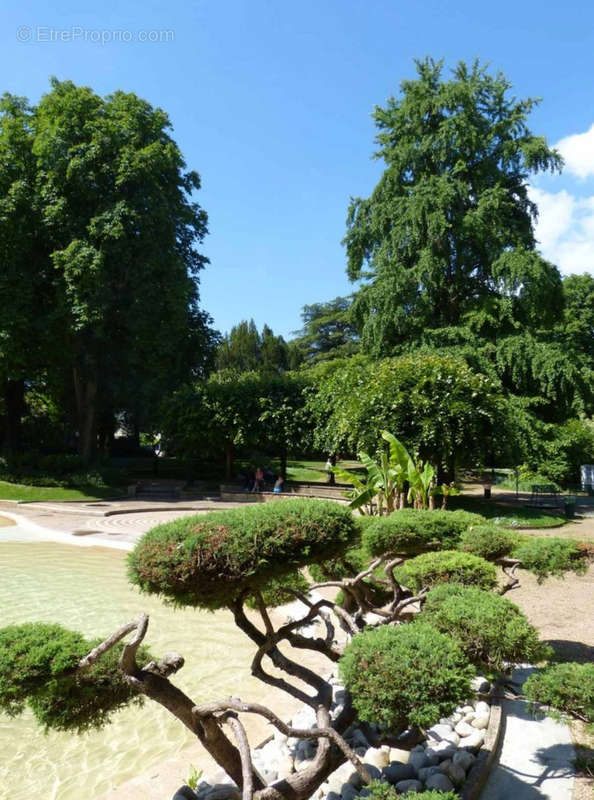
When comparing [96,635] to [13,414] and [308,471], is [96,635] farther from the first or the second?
[308,471]

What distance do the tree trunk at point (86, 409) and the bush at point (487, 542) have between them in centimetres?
2545

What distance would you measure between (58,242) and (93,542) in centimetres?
A: 1699

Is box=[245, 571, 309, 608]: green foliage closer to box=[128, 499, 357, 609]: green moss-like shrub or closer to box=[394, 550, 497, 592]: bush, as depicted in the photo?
box=[394, 550, 497, 592]: bush

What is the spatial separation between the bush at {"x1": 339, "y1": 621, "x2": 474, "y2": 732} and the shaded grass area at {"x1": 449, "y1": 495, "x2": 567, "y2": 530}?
1357 centimetres

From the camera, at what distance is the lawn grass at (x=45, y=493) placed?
933 inches

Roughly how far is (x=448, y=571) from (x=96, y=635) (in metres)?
5.27

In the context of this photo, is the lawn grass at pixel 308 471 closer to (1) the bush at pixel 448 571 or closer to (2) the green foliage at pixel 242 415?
(2) the green foliage at pixel 242 415

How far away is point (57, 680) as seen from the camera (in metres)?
3.16

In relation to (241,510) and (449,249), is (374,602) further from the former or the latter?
(449,249)

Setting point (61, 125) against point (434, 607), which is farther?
point (61, 125)

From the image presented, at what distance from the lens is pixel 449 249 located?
25.7 m

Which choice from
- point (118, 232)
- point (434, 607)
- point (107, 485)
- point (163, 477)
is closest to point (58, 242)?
point (118, 232)

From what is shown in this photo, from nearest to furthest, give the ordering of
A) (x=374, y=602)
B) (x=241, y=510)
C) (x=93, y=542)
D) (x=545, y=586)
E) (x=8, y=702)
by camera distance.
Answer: (x=8, y=702) < (x=241, y=510) < (x=374, y=602) < (x=545, y=586) < (x=93, y=542)

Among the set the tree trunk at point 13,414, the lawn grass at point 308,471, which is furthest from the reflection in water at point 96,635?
the lawn grass at point 308,471
